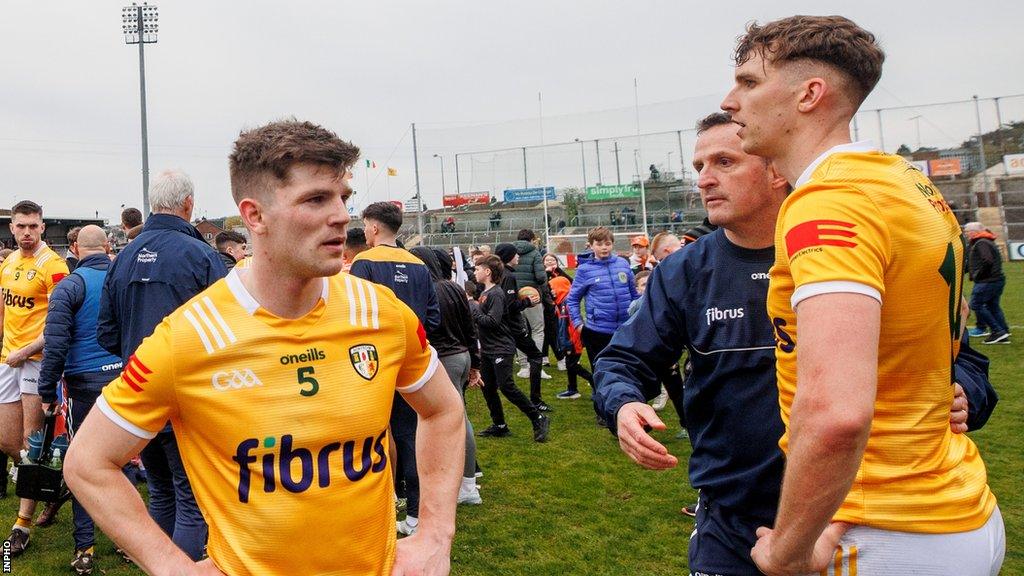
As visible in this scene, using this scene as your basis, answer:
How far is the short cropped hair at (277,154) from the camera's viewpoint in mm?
2105

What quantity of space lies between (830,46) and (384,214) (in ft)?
14.1

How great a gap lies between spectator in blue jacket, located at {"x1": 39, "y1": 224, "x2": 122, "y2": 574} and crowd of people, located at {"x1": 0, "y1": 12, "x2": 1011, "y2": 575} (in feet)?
10.8

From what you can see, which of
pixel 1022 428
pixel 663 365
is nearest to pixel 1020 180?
pixel 1022 428

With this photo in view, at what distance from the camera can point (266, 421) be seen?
2.02m

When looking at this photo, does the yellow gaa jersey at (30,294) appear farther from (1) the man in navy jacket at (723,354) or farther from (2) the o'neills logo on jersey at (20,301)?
(1) the man in navy jacket at (723,354)

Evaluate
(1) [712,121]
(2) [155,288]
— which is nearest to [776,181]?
(1) [712,121]

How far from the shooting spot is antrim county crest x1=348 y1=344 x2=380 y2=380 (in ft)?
7.08

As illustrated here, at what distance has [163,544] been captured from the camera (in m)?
1.93

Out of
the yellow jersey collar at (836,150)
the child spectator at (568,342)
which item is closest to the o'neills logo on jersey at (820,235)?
the yellow jersey collar at (836,150)

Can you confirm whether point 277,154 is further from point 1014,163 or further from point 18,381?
point 1014,163

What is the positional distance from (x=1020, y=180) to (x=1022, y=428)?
88.3 ft

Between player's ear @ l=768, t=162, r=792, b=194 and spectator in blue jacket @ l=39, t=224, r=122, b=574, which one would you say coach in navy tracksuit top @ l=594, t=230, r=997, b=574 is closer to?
player's ear @ l=768, t=162, r=792, b=194

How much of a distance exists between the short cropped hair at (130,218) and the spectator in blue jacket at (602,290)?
4.52m

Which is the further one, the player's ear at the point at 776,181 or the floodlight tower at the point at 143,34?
the floodlight tower at the point at 143,34
